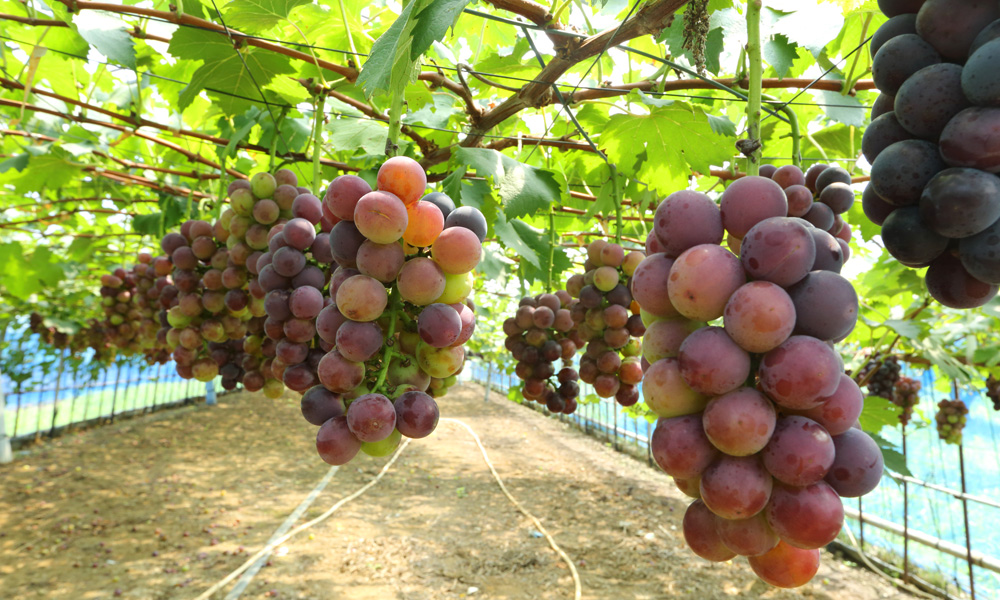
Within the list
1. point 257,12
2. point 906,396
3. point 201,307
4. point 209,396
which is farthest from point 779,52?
A: point 209,396

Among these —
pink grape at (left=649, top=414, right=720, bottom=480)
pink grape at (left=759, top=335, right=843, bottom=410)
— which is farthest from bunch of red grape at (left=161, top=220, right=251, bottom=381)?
pink grape at (left=759, top=335, right=843, bottom=410)

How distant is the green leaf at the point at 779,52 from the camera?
4.76 feet

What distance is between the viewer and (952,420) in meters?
5.00

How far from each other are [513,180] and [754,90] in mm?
1080

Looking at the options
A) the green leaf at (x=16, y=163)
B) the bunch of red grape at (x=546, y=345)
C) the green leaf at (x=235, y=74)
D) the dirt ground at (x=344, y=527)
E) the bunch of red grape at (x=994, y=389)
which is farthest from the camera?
the dirt ground at (x=344, y=527)

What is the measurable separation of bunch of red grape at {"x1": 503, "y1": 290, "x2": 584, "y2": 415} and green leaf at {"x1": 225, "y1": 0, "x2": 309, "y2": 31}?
158cm

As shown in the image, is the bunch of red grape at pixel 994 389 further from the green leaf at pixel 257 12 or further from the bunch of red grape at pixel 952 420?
the green leaf at pixel 257 12

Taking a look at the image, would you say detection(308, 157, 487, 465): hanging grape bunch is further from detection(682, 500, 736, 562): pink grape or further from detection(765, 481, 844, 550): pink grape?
detection(765, 481, 844, 550): pink grape

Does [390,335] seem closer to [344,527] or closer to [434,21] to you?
[434,21]

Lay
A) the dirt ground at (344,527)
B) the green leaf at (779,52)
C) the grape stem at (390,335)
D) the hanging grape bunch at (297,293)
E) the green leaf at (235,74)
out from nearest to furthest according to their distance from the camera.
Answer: the grape stem at (390,335) < the hanging grape bunch at (297,293) < the green leaf at (779,52) < the green leaf at (235,74) < the dirt ground at (344,527)

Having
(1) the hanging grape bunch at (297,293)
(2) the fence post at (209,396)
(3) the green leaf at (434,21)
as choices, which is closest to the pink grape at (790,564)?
(3) the green leaf at (434,21)

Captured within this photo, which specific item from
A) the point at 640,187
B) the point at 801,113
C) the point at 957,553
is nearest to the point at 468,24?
the point at 640,187

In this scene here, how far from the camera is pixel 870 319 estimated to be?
360 centimetres

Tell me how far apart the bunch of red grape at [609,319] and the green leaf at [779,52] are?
82 cm
